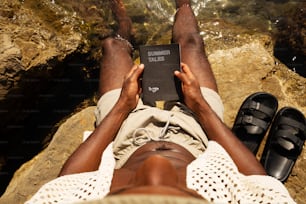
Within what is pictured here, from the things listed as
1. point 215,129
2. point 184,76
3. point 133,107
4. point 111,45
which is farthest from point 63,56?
point 215,129

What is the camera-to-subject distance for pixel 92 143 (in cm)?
265

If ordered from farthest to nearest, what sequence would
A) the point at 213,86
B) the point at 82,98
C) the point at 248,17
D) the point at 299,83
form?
the point at 248,17
the point at 82,98
the point at 299,83
the point at 213,86

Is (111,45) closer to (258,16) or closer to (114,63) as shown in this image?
(114,63)

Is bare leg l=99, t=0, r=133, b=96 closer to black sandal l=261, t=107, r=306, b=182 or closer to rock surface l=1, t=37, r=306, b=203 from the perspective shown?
rock surface l=1, t=37, r=306, b=203

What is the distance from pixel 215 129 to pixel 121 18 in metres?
1.55

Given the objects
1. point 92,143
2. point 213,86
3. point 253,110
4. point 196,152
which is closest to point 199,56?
point 213,86

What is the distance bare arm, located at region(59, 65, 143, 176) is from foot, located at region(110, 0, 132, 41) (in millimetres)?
929

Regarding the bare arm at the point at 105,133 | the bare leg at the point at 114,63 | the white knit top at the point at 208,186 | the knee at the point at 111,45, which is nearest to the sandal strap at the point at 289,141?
the white knit top at the point at 208,186

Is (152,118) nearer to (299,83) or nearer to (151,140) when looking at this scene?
(151,140)

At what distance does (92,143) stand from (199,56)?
3.43 ft

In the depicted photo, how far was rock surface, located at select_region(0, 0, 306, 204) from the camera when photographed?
3.21 metres

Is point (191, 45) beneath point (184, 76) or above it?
above

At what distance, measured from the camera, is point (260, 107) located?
3.24 meters

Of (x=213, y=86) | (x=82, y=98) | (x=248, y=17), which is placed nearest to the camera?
(x=213, y=86)
